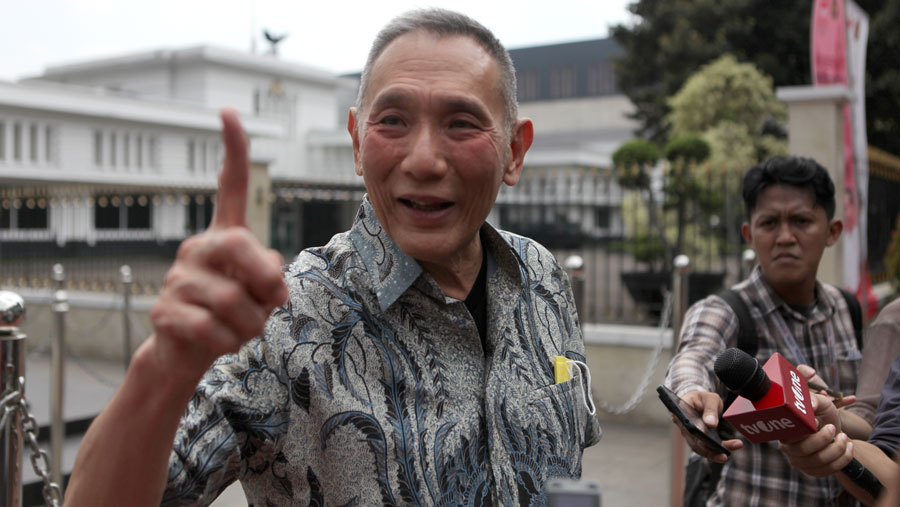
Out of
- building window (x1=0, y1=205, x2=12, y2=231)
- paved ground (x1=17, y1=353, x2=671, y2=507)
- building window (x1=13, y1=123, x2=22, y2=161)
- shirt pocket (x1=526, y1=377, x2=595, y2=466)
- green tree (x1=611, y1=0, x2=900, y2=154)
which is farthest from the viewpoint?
building window (x1=13, y1=123, x2=22, y2=161)

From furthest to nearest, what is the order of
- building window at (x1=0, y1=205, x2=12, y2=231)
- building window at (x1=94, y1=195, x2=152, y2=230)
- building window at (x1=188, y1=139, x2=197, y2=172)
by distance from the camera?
building window at (x1=188, y1=139, x2=197, y2=172) < building window at (x1=0, y1=205, x2=12, y2=231) < building window at (x1=94, y1=195, x2=152, y2=230)

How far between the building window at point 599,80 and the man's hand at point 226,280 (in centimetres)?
5997

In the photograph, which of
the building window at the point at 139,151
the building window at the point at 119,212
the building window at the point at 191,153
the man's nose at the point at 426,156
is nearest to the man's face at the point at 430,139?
the man's nose at the point at 426,156

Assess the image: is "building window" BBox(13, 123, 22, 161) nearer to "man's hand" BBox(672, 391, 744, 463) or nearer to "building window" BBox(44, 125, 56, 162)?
"building window" BBox(44, 125, 56, 162)

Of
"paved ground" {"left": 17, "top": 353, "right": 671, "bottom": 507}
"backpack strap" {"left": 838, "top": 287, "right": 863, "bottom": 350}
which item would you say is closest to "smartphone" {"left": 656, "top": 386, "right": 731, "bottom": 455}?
"backpack strap" {"left": 838, "top": 287, "right": 863, "bottom": 350}

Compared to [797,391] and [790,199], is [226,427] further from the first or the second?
[790,199]

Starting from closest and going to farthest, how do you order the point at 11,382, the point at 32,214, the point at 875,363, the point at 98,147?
the point at 875,363 → the point at 11,382 → the point at 32,214 → the point at 98,147

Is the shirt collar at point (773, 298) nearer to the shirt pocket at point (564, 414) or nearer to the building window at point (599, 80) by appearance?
the shirt pocket at point (564, 414)

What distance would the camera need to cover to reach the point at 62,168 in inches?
1257

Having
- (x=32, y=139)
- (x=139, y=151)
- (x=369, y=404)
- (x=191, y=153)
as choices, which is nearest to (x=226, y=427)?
(x=369, y=404)

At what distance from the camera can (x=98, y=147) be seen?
33.6 meters

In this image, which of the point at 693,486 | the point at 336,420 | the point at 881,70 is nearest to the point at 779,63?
the point at 881,70

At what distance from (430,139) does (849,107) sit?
6.37m

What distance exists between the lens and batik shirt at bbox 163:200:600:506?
1469mm
